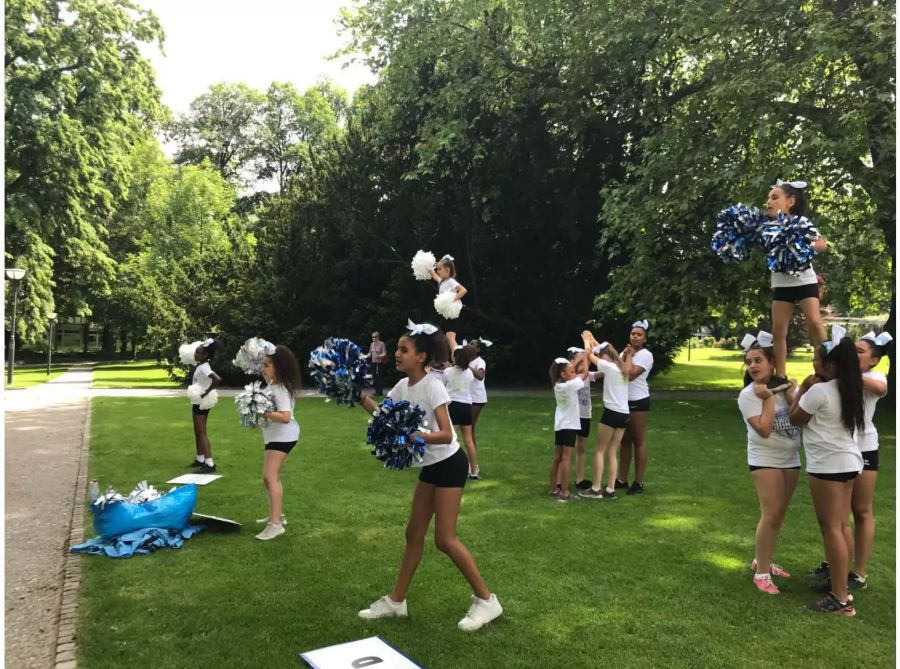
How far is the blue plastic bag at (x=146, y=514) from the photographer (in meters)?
6.28

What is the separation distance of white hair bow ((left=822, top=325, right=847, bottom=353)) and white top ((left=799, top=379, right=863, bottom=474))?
23 cm

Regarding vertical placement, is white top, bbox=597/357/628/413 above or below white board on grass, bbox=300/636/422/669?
above

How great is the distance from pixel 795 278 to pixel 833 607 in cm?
253

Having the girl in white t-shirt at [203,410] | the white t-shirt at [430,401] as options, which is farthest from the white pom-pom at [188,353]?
the white t-shirt at [430,401]

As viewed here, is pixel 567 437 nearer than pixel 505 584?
No

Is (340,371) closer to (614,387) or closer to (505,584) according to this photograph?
(505,584)

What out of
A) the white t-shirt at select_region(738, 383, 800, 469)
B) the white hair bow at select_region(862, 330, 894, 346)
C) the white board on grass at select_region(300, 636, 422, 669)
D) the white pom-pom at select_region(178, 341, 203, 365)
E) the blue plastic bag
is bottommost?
the white board on grass at select_region(300, 636, 422, 669)

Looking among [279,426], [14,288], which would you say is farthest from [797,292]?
[14,288]

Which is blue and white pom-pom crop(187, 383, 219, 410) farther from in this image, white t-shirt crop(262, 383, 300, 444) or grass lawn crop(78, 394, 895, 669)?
white t-shirt crop(262, 383, 300, 444)

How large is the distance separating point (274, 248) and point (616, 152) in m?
12.7

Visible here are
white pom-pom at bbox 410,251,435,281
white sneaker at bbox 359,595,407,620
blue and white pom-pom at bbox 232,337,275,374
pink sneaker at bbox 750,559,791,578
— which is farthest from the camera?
white pom-pom at bbox 410,251,435,281

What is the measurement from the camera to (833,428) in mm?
4574

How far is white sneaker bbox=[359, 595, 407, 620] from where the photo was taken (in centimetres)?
472

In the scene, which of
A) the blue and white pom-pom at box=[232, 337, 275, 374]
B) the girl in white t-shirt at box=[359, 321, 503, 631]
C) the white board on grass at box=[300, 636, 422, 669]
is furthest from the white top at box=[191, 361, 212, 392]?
the white board on grass at box=[300, 636, 422, 669]
